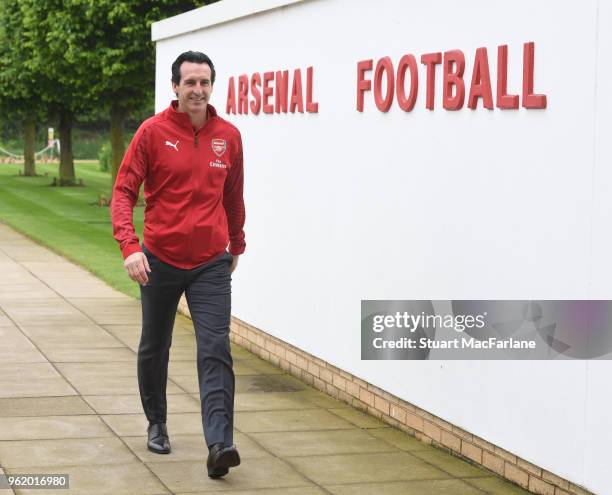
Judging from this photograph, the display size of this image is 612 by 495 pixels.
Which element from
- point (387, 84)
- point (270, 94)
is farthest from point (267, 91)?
point (387, 84)

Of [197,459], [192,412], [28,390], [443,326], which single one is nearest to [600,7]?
[443,326]

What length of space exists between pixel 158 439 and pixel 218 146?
159 centimetres

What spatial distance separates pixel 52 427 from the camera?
746 cm

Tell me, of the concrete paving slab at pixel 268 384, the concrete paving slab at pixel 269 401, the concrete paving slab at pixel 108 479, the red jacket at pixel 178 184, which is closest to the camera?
the concrete paving slab at pixel 108 479

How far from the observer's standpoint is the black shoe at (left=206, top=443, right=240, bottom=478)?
6.33 metres

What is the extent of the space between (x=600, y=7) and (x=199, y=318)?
8.00ft

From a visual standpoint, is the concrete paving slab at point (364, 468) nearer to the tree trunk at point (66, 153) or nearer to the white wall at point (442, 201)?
the white wall at point (442, 201)

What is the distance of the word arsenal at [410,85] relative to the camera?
6.46 m

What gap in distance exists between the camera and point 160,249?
666 centimetres

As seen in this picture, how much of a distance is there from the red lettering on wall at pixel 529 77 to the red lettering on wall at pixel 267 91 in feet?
12.7

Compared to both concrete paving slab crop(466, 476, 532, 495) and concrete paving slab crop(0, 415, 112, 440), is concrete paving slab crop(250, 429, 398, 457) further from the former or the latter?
concrete paving slab crop(0, 415, 112, 440)

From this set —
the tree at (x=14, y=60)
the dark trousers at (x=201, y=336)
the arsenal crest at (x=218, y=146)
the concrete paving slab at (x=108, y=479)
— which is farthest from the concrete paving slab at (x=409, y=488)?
the tree at (x=14, y=60)

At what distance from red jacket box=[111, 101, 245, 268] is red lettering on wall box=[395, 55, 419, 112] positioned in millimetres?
1313

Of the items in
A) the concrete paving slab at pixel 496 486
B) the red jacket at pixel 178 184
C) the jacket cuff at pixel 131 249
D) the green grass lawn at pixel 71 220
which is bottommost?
the green grass lawn at pixel 71 220
